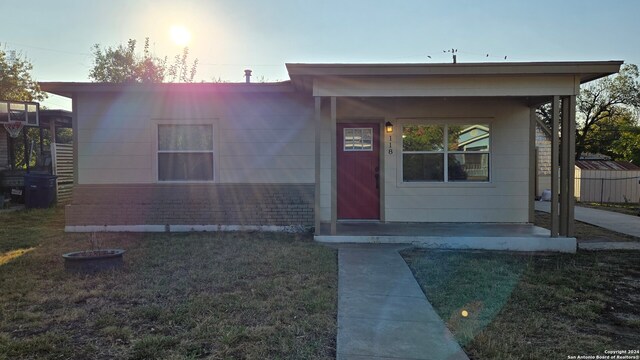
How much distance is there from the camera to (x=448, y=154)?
8.66m

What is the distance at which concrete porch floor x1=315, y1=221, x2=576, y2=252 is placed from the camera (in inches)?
274

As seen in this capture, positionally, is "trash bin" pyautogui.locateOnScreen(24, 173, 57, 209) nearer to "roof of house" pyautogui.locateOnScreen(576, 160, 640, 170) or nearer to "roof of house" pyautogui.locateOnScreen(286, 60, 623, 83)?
"roof of house" pyautogui.locateOnScreen(286, 60, 623, 83)

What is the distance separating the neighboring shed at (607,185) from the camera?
63.2 feet

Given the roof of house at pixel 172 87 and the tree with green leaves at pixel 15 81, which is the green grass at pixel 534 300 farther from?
the tree with green leaves at pixel 15 81

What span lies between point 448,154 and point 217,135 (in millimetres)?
4621

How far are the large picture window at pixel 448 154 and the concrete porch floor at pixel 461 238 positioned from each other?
4.26ft

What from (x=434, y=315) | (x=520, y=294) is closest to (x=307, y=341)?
(x=434, y=315)

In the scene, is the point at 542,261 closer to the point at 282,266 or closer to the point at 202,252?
the point at 282,266

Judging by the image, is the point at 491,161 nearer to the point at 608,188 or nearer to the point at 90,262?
the point at 90,262

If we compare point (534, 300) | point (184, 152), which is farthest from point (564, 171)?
point (184, 152)

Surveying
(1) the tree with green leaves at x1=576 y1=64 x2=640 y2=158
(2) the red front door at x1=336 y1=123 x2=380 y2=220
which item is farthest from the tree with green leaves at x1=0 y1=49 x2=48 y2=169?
(1) the tree with green leaves at x1=576 y1=64 x2=640 y2=158

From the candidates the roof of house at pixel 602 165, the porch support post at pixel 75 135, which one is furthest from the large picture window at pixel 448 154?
the roof of house at pixel 602 165

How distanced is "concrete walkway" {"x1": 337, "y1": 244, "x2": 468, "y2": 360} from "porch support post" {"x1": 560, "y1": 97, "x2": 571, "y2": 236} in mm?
3119

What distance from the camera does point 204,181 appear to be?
8.46m
